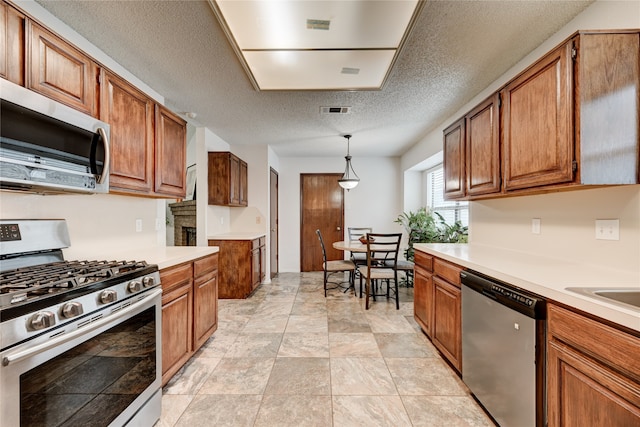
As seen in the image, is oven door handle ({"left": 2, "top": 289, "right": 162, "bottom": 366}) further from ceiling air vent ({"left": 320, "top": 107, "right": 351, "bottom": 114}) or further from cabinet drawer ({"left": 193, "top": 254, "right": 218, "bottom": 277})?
ceiling air vent ({"left": 320, "top": 107, "right": 351, "bottom": 114})

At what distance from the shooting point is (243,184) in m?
4.57

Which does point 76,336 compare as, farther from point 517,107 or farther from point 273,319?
point 517,107

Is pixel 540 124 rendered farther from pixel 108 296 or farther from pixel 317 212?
pixel 317 212

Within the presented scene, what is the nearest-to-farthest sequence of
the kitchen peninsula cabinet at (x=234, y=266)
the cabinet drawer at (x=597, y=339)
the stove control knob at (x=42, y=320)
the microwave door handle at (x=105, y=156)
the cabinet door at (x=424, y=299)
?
the cabinet drawer at (x=597, y=339)
the stove control knob at (x=42, y=320)
the microwave door handle at (x=105, y=156)
the cabinet door at (x=424, y=299)
the kitchen peninsula cabinet at (x=234, y=266)

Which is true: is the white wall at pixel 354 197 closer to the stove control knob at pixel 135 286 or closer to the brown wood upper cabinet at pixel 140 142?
the brown wood upper cabinet at pixel 140 142

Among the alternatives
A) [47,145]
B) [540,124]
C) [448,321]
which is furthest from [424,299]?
[47,145]

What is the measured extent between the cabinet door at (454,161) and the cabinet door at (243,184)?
2995 millimetres

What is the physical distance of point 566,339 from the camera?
108 centimetres

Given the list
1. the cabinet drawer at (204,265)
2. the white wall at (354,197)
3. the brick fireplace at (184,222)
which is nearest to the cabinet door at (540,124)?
the cabinet drawer at (204,265)

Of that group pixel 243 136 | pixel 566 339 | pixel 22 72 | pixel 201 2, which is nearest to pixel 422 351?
pixel 566 339

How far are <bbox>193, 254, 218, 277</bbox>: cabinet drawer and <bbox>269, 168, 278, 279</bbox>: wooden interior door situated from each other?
8.48 feet

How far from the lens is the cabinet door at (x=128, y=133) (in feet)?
5.83

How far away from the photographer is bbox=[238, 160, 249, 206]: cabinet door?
442 cm

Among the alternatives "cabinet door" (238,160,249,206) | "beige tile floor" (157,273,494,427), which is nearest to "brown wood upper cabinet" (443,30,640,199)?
"beige tile floor" (157,273,494,427)
